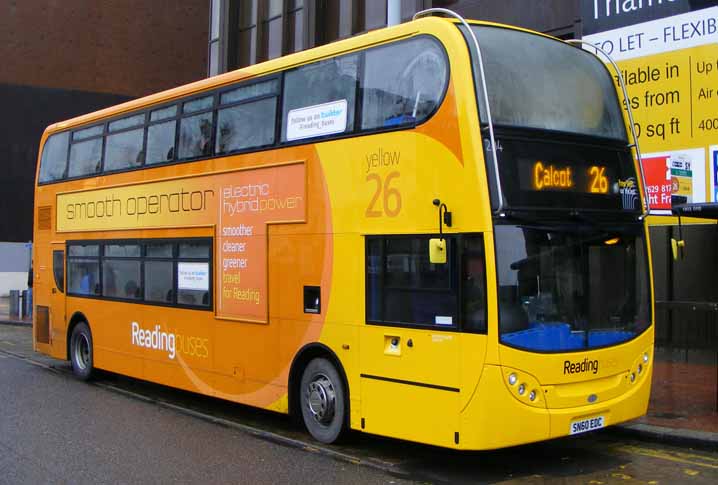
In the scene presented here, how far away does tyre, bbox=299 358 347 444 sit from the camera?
838 centimetres

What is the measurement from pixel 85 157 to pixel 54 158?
1.35m

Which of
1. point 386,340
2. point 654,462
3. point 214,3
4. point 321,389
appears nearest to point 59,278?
point 321,389

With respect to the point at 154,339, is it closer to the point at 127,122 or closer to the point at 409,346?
the point at 127,122

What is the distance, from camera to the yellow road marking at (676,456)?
7.84 meters

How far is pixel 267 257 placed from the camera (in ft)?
31.2

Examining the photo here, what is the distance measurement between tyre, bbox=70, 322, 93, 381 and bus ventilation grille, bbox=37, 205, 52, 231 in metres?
2.11

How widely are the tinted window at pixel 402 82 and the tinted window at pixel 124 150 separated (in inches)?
197

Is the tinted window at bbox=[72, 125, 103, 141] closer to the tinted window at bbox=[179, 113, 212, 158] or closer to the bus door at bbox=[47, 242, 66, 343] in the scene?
the bus door at bbox=[47, 242, 66, 343]

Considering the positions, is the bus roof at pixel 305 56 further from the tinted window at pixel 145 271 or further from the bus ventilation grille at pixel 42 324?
the bus ventilation grille at pixel 42 324

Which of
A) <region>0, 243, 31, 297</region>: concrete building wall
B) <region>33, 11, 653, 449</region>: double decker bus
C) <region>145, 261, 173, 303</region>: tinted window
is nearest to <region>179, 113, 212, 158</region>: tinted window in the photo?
<region>33, 11, 653, 449</region>: double decker bus

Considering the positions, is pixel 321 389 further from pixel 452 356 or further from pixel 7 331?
pixel 7 331

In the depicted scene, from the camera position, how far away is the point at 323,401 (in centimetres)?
855

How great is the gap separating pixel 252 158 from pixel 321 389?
9.80 feet

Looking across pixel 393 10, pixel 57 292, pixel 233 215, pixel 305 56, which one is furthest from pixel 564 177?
pixel 57 292
